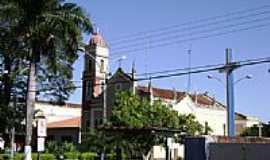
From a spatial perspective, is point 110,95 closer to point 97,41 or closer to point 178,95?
point 97,41

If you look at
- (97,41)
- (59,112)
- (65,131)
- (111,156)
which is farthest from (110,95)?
(59,112)

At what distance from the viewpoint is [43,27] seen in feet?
120

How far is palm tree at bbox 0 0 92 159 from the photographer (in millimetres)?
36344

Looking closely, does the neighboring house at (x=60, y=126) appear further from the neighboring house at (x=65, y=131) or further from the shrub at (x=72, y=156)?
the shrub at (x=72, y=156)

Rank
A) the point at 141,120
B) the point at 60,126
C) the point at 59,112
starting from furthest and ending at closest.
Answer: the point at 59,112, the point at 60,126, the point at 141,120

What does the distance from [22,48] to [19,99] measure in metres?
16.8

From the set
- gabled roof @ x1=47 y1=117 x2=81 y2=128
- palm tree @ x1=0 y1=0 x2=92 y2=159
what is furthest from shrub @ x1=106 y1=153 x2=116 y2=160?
gabled roof @ x1=47 y1=117 x2=81 y2=128

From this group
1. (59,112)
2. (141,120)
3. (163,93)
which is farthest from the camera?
(59,112)

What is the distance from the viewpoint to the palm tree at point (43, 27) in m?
36.3

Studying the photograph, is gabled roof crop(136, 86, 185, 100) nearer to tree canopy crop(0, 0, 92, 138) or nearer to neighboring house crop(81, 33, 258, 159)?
neighboring house crop(81, 33, 258, 159)

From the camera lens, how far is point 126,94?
180 feet

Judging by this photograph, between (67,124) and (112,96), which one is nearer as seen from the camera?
(112,96)

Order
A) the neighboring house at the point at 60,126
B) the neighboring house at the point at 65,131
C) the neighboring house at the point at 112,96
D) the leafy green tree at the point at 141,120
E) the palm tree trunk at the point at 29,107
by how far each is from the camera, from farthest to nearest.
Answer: the neighboring house at the point at 60,126 → the neighboring house at the point at 65,131 → the neighboring house at the point at 112,96 → the leafy green tree at the point at 141,120 → the palm tree trunk at the point at 29,107

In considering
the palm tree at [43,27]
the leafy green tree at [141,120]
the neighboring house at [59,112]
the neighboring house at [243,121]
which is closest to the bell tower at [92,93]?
the leafy green tree at [141,120]
